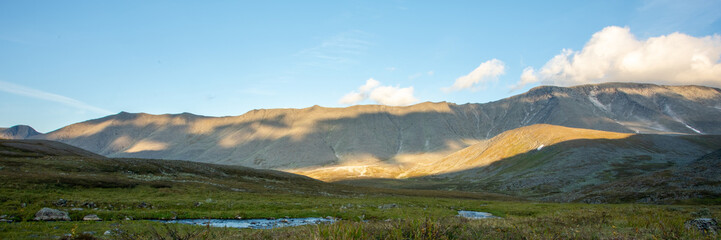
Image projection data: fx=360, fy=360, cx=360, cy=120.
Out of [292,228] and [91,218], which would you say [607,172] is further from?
[91,218]

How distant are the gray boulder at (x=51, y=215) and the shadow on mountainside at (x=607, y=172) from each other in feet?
205

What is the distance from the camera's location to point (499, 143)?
171125 mm

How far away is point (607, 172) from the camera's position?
97.6m

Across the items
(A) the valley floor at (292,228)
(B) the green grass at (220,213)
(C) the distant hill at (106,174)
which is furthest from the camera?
(C) the distant hill at (106,174)

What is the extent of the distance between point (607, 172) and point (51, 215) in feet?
377

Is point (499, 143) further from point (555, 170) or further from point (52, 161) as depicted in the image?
point (52, 161)

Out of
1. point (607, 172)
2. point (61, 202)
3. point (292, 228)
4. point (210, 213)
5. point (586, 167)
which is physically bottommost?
point (607, 172)

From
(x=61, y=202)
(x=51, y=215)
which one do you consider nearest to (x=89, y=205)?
(x=61, y=202)

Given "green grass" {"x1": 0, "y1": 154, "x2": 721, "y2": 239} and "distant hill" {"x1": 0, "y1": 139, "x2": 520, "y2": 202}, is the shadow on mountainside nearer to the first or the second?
"green grass" {"x1": 0, "y1": 154, "x2": 721, "y2": 239}

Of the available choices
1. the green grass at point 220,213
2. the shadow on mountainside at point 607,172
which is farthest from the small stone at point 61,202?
the shadow on mountainside at point 607,172

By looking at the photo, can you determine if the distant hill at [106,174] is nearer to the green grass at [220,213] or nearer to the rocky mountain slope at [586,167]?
the green grass at [220,213]

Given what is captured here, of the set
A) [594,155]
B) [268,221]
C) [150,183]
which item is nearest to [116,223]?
[268,221]

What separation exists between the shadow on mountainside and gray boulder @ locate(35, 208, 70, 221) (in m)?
62.5

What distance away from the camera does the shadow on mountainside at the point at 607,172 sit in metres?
53.8
